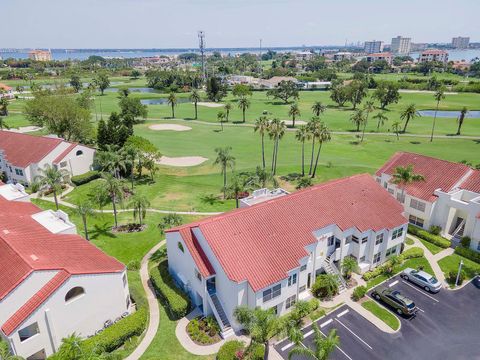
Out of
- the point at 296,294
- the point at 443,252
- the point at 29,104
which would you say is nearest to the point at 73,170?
the point at 29,104

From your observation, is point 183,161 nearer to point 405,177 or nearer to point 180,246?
point 180,246

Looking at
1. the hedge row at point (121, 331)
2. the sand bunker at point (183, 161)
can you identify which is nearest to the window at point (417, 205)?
the hedge row at point (121, 331)

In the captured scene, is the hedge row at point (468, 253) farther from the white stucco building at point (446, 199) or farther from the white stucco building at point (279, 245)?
the white stucco building at point (279, 245)

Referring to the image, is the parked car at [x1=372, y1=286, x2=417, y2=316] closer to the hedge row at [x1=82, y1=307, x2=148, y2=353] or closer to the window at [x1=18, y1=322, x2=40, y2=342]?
the hedge row at [x1=82, y1=307, x2=148, y2=353]

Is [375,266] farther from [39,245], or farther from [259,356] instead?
[39,245]

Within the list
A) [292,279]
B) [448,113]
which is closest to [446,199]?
[292,279]

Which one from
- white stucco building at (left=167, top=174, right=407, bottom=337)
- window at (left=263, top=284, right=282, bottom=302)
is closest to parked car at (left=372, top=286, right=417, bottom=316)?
white stucco building at (left=167, top=174, right=407, bottom=337)
